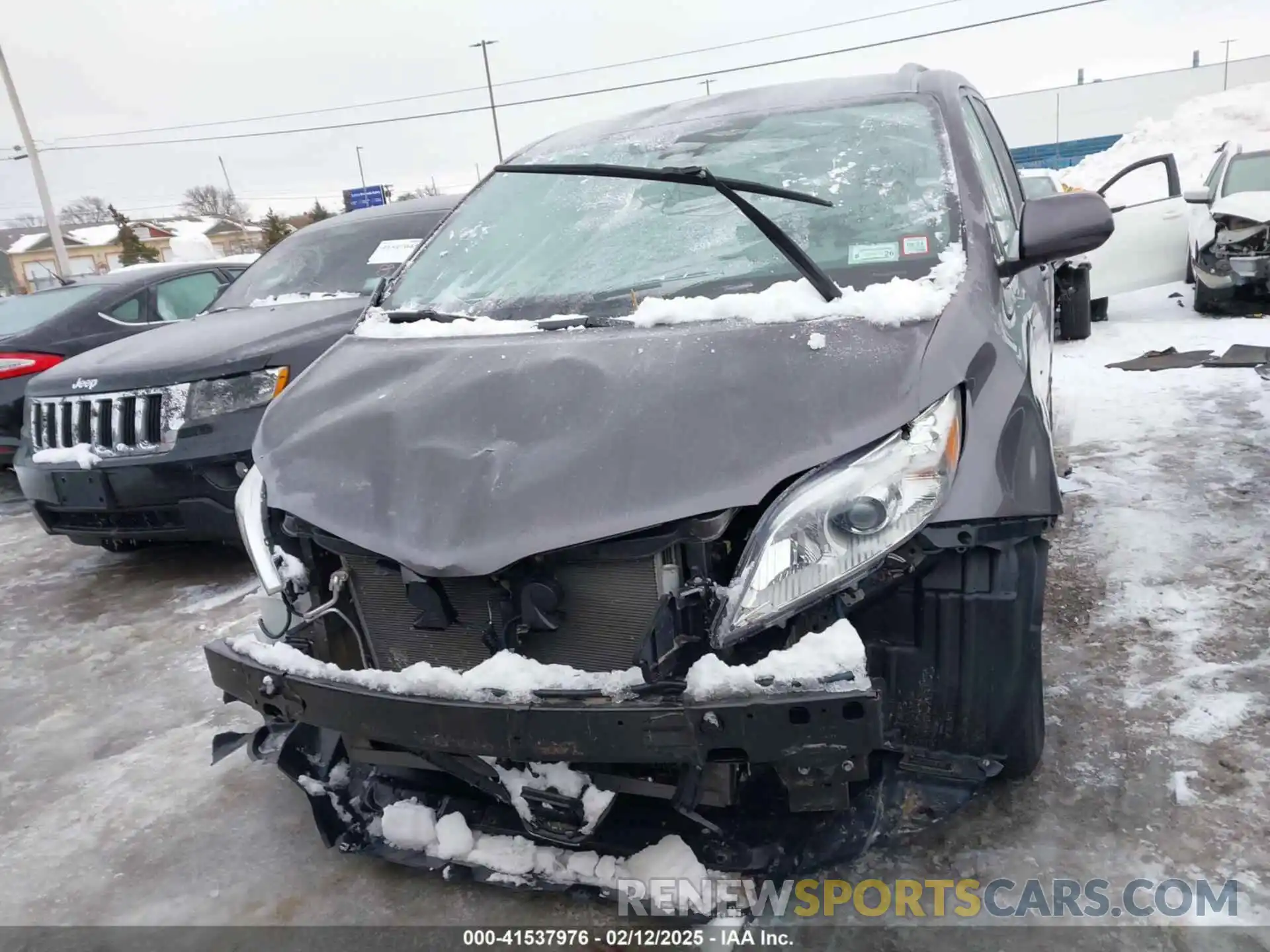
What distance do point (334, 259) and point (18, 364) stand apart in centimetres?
277

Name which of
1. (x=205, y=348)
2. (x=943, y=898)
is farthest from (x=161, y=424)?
(x=943, y=898)

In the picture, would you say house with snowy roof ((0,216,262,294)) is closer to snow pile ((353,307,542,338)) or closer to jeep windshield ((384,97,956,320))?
jeep windshield ((384,97,956,320))

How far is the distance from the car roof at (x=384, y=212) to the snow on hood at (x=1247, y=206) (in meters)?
6.79

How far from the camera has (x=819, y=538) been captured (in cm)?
175

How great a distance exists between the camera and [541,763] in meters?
1.97

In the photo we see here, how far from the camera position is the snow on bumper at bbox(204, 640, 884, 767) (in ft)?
5.40

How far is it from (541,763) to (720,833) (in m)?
0.45

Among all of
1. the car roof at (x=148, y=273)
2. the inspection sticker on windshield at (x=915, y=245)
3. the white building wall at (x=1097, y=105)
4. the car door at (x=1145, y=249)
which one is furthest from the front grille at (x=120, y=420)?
the white building wall at (x=1097, y=105)

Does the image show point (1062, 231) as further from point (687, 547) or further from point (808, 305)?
point (687, 547)

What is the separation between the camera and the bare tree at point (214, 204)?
221 feet

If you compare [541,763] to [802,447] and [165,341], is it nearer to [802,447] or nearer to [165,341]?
[802,447]

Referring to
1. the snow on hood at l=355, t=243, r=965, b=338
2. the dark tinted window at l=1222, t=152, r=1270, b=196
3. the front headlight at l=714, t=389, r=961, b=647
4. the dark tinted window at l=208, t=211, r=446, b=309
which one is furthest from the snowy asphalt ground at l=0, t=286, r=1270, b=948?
the dark tinted window at l=1222, t=152, r=1270, b=196

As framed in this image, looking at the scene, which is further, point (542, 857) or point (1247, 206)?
point (1247, 206)

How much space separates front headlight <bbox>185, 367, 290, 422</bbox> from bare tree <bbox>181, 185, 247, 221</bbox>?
7055 centimetres
